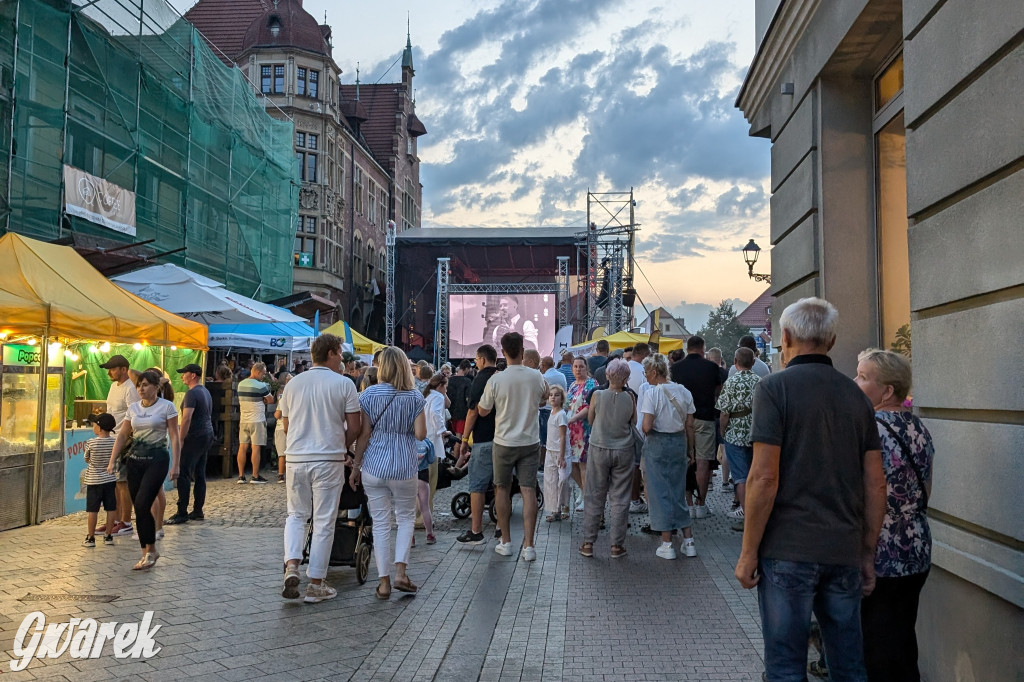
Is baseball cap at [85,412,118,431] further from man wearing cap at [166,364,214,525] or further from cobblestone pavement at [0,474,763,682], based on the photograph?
man wearing cap at [166,364,214,525]

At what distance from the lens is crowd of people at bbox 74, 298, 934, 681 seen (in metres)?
3.41

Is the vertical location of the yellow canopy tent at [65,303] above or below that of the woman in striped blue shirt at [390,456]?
above

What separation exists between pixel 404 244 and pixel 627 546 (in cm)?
3428

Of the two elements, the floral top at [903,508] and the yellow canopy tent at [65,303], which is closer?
the floral top at [903,508]

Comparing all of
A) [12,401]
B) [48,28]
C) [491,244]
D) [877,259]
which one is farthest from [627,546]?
[491,244]

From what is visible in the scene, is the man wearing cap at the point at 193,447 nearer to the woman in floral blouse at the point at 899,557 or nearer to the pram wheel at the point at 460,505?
the pram wheel at the point at 460,505

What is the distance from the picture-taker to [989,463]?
4.24 meters

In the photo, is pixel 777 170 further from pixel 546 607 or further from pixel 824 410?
pixel 824 410

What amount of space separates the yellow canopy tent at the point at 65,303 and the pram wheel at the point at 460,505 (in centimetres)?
479

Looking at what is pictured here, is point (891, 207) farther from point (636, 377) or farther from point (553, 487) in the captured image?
point (636, 377)

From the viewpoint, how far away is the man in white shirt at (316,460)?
21.9ft

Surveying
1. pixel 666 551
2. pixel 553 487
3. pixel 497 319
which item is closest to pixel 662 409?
pixel 666 551

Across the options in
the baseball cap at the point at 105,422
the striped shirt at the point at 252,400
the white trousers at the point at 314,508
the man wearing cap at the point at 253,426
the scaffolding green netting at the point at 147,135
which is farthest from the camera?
the scaffolding green netting at the point at 147,135

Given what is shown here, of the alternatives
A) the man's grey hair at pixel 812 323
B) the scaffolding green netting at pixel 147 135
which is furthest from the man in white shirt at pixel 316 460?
the scaffolding green netting at pixel 147 135
